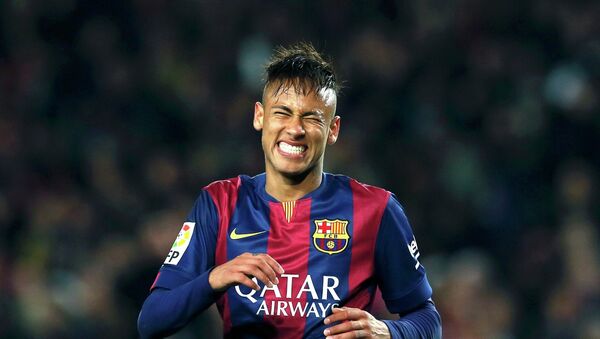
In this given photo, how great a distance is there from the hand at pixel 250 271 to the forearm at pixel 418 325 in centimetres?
50

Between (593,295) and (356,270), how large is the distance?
3800mm

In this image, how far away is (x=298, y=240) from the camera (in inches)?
133

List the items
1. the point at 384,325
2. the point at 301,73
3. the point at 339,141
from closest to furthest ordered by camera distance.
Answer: the point at 384,325
the point at 301,73
the point at 339,141

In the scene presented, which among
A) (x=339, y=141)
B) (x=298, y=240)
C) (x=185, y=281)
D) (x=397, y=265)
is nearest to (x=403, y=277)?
(x=397, y=265)

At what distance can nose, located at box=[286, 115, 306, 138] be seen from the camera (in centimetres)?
332

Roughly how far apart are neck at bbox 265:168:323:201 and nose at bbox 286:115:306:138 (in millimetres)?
196

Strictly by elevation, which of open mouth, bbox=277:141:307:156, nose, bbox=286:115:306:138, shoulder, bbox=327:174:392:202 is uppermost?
nose, bbox=286:115:306:138

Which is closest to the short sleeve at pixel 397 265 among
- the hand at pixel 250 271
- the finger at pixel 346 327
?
the finger at pixel 346 327

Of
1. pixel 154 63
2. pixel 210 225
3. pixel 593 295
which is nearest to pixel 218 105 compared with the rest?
pixel 154 63

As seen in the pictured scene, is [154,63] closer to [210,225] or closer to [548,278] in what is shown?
[548,278]

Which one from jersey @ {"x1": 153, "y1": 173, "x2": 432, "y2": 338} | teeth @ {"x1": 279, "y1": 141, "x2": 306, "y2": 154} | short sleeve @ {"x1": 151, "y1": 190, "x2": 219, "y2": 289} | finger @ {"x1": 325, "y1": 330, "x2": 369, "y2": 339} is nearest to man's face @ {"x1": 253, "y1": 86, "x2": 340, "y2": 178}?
teeth @ {"x1": 279, "y1": 141, "x2": 306, "y2": 154}

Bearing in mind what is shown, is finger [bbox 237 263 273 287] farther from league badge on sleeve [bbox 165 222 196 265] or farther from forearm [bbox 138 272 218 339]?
league badge on sleeve [bbox 165 222 196 265]

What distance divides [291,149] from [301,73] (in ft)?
0.88

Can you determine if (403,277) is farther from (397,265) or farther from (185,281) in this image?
(185,281)
